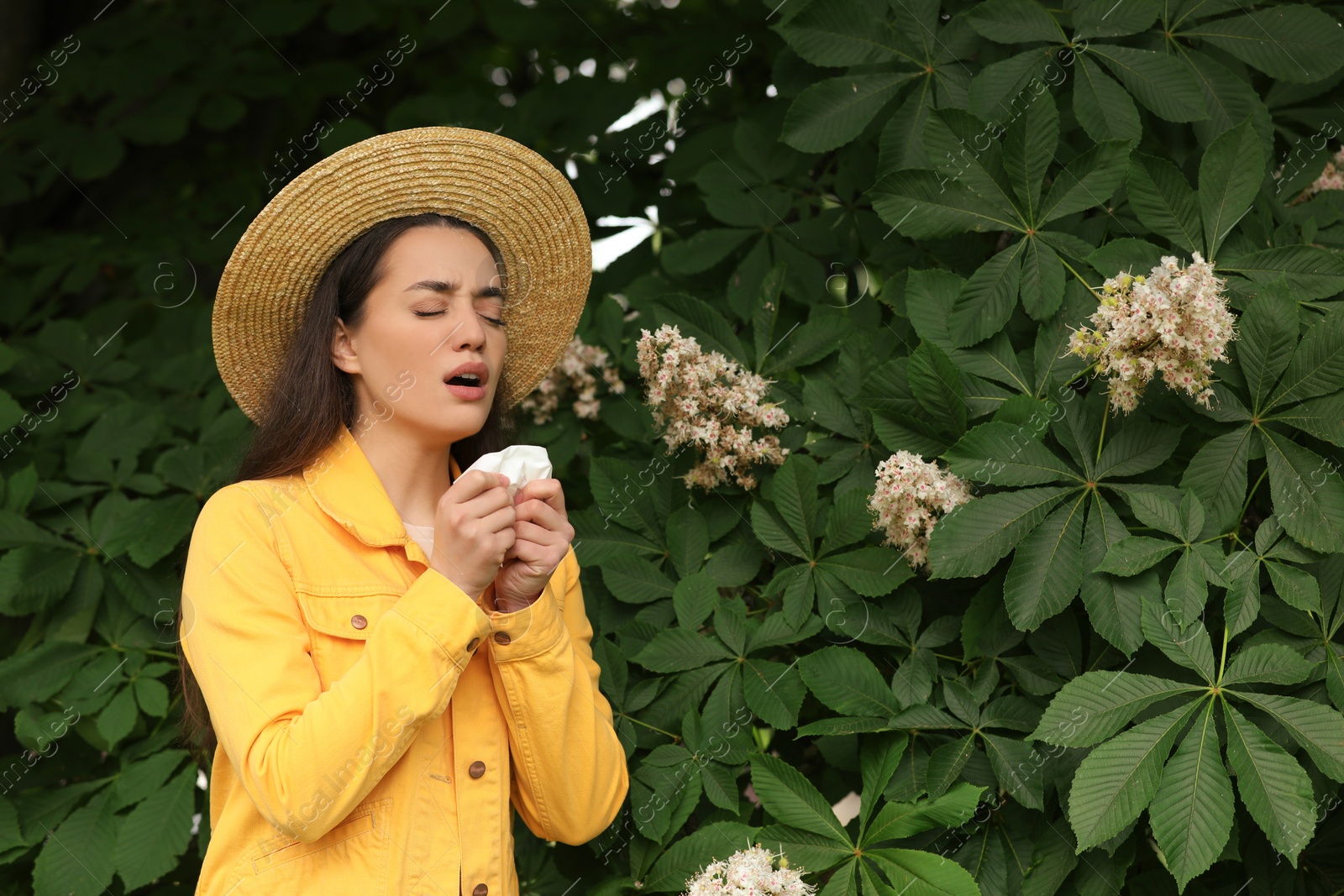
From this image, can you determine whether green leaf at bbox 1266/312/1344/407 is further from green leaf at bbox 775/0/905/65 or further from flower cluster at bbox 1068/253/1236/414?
green leaf at bbox 775/0/905/65

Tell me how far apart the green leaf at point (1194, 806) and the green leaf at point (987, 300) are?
742mm

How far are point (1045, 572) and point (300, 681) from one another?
45.7 inches

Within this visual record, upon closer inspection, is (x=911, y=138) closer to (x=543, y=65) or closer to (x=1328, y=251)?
(x=1328, y=251)

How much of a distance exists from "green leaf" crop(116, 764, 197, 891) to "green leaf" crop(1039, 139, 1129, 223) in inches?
81.9

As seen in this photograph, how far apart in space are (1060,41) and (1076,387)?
0.69m

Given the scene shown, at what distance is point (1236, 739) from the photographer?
1.58m

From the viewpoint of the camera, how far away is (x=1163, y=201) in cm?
187

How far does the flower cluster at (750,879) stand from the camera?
5.37 feet

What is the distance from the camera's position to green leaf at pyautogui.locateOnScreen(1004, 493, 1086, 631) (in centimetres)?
167

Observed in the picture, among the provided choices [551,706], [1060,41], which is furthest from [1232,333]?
[551,706]

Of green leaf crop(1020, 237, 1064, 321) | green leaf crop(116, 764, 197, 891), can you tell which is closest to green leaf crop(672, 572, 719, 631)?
green leaf crop(1020, 237, 1064, 321)

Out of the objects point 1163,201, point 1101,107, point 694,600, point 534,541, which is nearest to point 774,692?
point 694,600

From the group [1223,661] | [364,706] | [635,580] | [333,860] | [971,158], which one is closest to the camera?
[364,706]

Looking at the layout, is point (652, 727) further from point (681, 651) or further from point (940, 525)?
point (940, 525)
